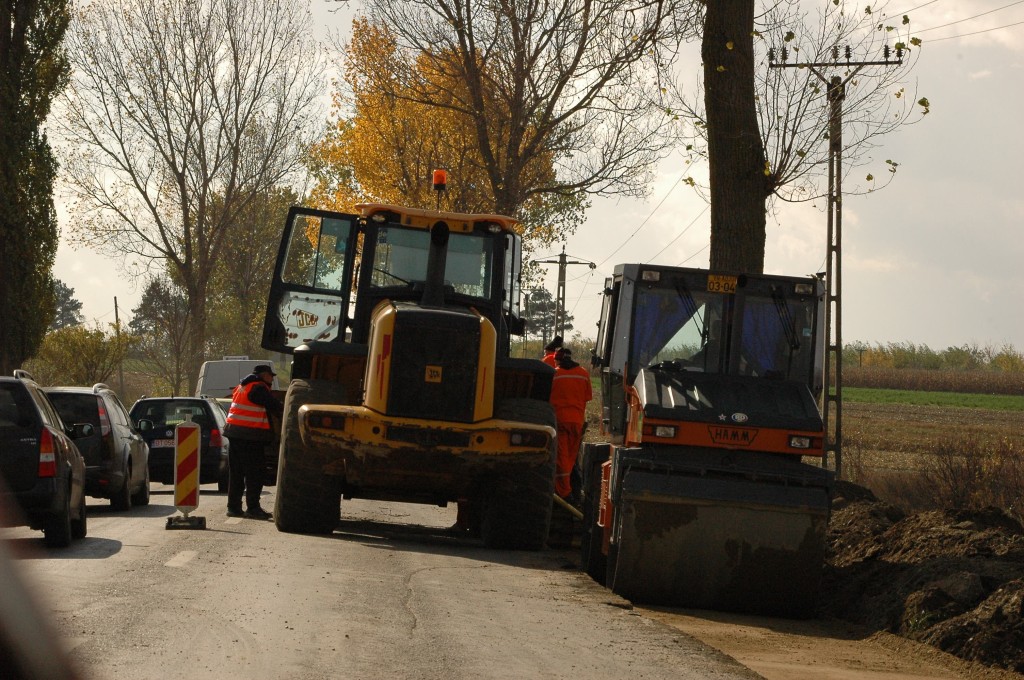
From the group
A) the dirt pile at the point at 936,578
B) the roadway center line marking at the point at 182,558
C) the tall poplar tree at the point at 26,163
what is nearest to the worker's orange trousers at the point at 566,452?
the dirt pile at the point at 936,578

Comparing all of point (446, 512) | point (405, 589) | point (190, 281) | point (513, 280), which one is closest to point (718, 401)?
point (405, 589)

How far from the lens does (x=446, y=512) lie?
762 inches

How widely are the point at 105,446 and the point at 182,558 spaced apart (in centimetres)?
639

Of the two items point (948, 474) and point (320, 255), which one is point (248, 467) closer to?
point (320, 255)

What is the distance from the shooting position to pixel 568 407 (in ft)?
49.6

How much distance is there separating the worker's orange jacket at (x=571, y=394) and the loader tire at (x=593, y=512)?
7.27 feet

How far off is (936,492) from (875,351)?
42.1 metres

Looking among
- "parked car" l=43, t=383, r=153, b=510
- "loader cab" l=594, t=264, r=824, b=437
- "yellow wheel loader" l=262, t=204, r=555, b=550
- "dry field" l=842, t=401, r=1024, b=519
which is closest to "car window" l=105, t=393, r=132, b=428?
"parked car" l=43, t=383, r=153, b=510

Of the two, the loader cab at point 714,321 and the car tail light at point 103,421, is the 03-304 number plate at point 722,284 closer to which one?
the loader cab at point 714,321

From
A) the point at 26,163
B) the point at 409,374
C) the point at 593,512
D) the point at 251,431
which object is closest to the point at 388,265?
the point at 409,374

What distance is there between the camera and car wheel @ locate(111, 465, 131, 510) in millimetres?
16984

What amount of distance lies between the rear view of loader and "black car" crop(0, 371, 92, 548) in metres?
4.63

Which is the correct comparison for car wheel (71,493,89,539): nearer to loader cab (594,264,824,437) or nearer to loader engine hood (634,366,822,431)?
loader cab (594,264,824,437)

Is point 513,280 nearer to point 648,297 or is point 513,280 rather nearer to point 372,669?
point 648,297
